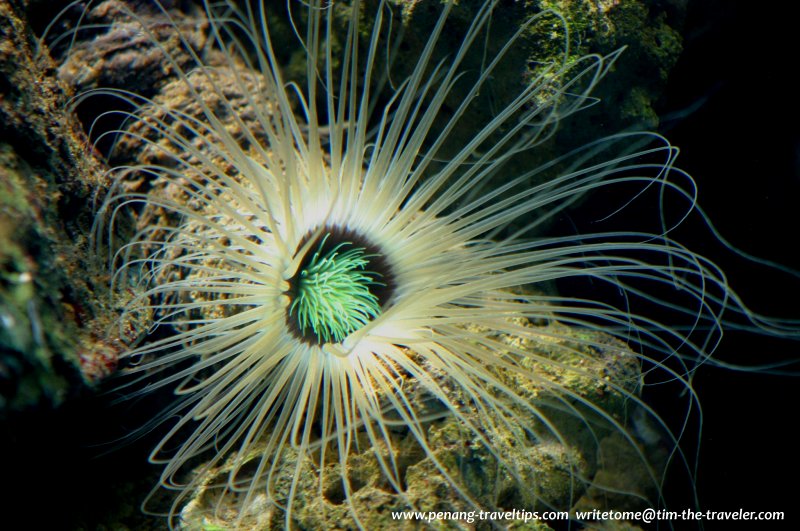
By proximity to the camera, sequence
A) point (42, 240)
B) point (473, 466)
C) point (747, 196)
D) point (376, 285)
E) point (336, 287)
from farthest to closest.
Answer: point (376, 285)
point (336, 287)
point (747, 196)
point (473, 466)
point (42, 240)

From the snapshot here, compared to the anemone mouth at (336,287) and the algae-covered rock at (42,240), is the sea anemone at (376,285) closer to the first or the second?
the anemone mouth at (336,287)

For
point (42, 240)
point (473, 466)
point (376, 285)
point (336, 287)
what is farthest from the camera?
point (376, 285)

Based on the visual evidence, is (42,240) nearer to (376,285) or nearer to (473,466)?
(376,285)

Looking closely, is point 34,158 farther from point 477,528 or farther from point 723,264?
point 723,264

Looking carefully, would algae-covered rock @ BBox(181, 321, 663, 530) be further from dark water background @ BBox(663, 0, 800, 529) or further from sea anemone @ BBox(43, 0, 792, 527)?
dark water background @ BBox(663, 0, 800, 529)

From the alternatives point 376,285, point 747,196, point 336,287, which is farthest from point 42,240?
point 747,196

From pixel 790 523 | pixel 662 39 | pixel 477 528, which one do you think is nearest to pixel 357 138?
pixel 662 39

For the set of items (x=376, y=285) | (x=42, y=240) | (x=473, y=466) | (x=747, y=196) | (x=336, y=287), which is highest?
(x=42, y=240)
